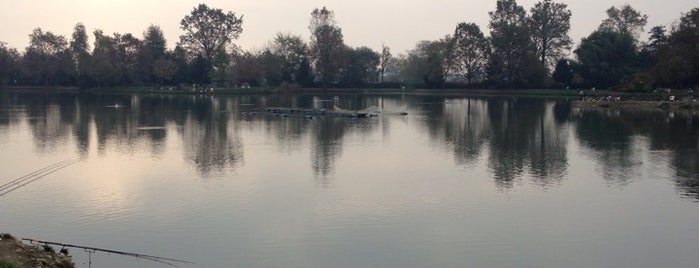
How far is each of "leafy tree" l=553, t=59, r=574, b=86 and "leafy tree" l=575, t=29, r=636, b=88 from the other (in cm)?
309

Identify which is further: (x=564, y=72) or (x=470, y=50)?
(x=470, y=50)

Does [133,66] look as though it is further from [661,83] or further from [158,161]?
[158,161]

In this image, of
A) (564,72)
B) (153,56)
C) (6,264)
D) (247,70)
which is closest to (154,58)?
(153,56)

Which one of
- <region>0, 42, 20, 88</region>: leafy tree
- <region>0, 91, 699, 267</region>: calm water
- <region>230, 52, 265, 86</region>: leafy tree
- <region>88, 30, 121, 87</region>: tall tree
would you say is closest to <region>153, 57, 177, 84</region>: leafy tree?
<region>88, 30, 121, 87</region>: tall tree

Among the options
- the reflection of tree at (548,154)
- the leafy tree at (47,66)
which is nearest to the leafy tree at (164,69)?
the leafy tree at (47,66)

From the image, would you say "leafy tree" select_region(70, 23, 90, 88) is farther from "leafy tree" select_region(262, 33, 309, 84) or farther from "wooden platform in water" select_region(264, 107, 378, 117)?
"wooden platform in water" select_region(264, 107, 378, 117)

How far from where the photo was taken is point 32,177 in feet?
75.7

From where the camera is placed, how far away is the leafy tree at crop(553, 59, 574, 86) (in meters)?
90.2

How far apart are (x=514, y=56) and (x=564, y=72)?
702 centimetres

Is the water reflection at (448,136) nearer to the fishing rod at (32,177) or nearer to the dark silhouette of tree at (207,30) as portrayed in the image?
the fishing rod at (32,177)

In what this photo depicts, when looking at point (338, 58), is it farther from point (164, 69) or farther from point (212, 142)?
point (212, 142)

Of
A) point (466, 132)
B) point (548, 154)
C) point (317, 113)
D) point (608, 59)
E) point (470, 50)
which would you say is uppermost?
point (470, 50)

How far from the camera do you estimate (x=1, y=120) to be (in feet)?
155

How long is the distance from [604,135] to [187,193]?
26.4 m
